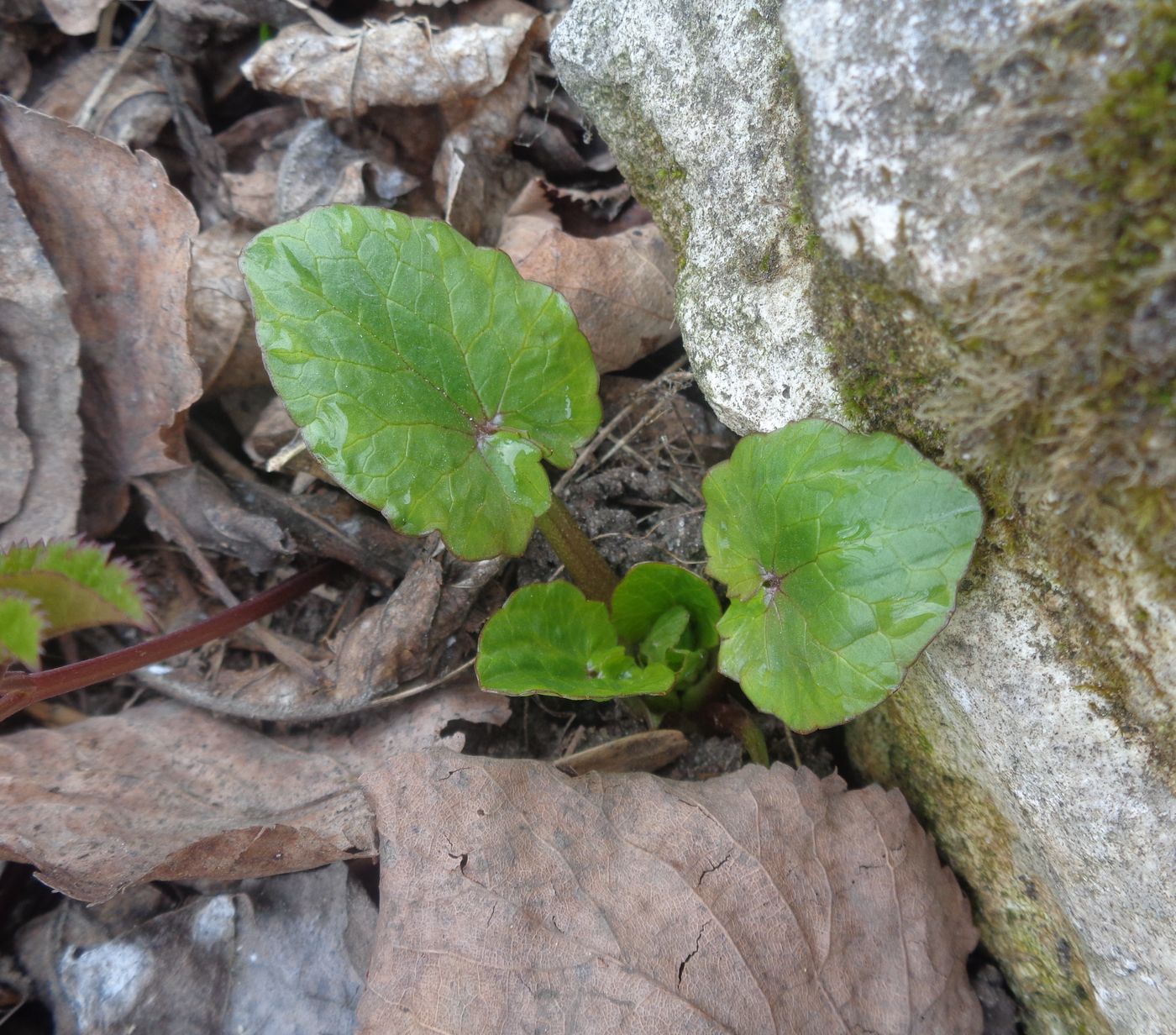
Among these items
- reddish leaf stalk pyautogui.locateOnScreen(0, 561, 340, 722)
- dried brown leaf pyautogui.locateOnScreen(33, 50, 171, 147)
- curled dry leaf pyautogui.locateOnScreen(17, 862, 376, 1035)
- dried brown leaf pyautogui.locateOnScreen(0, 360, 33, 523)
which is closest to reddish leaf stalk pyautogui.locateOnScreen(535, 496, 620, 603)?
reddish leaf stalk pyautogui.locateOnScreen(0, 561, 340, 722)

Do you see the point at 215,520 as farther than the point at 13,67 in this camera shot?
No

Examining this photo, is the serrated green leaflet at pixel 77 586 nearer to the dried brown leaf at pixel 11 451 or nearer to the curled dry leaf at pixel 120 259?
the dried brown leaf at pixel 11 451

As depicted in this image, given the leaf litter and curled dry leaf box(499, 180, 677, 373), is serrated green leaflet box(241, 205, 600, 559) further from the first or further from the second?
curled dry leaf box(499, 180, 677, 373)

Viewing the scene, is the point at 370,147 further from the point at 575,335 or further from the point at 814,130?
the point at 814,130

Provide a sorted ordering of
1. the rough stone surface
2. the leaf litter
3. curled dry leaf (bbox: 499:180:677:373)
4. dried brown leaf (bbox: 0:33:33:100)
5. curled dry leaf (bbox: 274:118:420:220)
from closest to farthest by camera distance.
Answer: the rough stone surface, the leaf litter, curled dry leaf (bbox: 499:180:677:373), curled dry leaf (bbox: 274:118:420:220), dried brown leaf (bbox: 0:33:33:100)

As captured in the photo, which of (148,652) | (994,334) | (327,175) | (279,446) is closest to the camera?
(994,334)

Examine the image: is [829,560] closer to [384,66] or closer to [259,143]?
[384,66]

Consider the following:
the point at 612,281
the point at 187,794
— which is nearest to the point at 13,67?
the point at 612,281

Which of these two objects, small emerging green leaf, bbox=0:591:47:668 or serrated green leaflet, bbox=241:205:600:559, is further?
small emerging green leaf, bbox=0:591:47:668

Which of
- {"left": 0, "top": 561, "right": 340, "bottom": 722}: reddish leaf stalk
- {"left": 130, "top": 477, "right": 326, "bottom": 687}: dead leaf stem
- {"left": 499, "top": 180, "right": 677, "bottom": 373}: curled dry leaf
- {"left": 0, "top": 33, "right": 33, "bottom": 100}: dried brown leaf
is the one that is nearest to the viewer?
{"left": 0, "top": 561, "right": 340, "bottom": 722}: reddish leaf stalk
